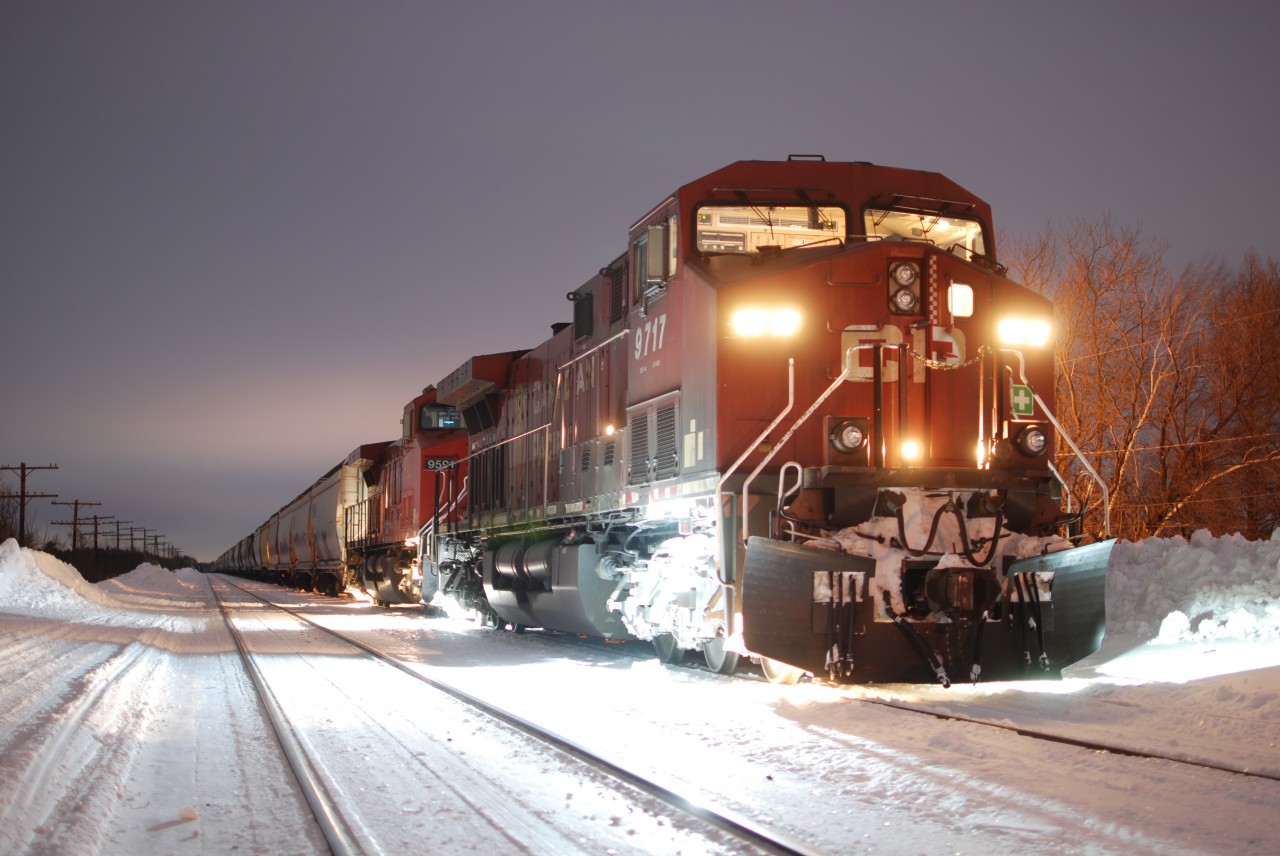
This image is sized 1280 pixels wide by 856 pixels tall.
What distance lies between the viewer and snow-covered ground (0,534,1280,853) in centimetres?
436

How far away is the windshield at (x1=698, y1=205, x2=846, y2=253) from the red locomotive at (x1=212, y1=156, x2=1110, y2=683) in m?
0.01

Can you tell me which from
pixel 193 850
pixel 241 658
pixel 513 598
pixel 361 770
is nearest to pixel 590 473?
pixel 513 598

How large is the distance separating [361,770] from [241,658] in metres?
6.82

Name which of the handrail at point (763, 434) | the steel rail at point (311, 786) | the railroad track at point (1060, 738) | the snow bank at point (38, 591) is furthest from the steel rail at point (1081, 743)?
the snow bank at point (38, 591)

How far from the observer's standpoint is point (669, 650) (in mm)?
10164

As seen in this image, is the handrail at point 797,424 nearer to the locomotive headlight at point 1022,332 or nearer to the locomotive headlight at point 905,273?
the locomotive headlight at point 905,273

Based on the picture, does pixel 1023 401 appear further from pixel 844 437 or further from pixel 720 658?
pixel 720 658

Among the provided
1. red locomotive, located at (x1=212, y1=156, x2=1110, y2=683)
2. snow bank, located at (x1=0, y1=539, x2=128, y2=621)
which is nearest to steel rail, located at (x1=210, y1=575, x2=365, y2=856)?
red locomotive, located at (x1=212, y1=156, x2=1110, y2=683)

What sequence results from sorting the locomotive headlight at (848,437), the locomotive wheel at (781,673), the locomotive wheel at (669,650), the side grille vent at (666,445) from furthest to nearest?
the locomotive wheel at (669,650), the side grille vent at (666,445), the locomotive wheel at (781,673), the locomotive headlight at (848,437)

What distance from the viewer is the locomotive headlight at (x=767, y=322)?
799cm

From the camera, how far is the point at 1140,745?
5785 mm

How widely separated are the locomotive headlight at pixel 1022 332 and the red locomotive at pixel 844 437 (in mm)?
16

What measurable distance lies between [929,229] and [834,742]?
4.34m

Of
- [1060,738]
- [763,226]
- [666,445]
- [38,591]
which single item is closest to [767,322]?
[763,226]
